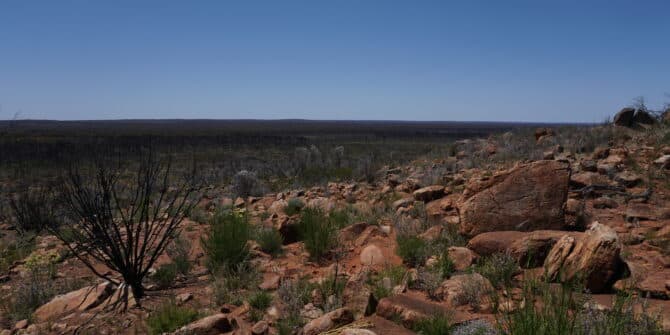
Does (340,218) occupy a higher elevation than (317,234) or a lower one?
lower

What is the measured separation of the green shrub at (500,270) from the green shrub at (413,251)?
0.71 metres

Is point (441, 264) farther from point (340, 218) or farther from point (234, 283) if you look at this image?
point (340, 218)

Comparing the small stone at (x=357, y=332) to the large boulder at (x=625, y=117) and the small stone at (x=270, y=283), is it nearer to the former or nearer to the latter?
the small stone at (x=270, y=283)

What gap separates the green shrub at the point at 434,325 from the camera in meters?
2.83

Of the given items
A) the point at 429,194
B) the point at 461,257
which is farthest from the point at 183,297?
the point at 429,194

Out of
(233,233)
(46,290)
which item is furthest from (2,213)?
(233,233)

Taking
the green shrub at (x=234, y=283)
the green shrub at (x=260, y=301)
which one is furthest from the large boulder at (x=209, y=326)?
the green shrub at (x=234, y=283)

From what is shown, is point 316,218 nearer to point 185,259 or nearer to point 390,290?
point 185,259

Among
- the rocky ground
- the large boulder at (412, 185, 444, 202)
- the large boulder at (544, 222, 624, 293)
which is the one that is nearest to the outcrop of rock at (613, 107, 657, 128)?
the rocky ground

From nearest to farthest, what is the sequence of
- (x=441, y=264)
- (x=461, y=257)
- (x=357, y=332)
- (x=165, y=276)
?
(x=357, y=332), (x=441, y=264), (x=461, y=257), (x=165, y=276)

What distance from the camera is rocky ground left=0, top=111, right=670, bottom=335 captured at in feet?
10.5

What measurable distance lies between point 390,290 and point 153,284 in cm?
257

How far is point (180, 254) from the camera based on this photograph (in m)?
5.32

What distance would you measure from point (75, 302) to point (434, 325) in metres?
3.44
